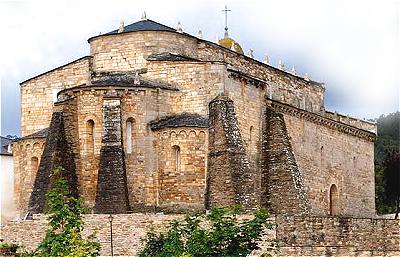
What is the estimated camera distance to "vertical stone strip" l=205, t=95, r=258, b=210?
3928 cm

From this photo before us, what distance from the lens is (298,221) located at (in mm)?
32281

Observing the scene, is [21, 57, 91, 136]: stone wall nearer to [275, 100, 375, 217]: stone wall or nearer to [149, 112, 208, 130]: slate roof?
[149, 112, 208, 130]: slate roof

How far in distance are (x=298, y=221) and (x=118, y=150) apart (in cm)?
979

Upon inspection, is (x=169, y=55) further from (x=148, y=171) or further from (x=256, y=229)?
(x=256, y=229)

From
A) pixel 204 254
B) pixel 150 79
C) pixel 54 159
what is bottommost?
pixel 204 254

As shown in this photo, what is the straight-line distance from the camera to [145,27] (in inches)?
1753

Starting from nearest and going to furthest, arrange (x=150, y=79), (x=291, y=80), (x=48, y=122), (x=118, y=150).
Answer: (x=118, y=150) → (x=150, y=79) → (x=48, y=122) → (x=291, y=80)

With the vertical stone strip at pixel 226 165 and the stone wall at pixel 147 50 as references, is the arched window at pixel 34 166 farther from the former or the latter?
the vertical stone strip at pixel 226 165

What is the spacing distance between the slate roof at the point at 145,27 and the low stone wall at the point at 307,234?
13.3 meters

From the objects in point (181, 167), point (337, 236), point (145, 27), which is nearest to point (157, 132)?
point (181, 167)

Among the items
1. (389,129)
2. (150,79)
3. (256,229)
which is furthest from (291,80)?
(389,129)

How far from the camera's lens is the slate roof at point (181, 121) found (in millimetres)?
40331

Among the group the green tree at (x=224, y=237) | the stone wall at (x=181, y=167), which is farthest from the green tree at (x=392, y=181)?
the green tree at (x=224, y=237)

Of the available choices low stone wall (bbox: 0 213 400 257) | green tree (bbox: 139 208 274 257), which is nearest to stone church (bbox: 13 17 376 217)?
low stone wall (bbox: 0 213 400 257)
